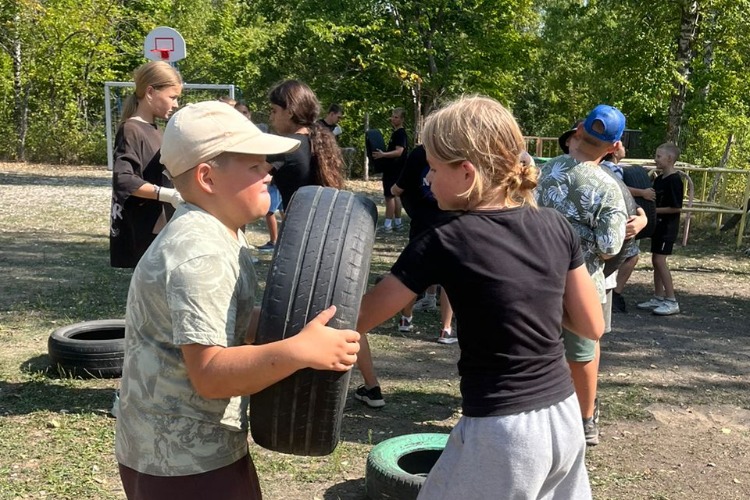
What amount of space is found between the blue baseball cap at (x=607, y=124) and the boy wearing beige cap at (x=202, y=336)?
97.5 inches

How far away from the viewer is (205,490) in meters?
2.02

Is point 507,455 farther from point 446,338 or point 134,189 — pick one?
point 446,338

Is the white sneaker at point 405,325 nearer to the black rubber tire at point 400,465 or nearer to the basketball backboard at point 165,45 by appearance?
the black rubber tire at point 400,465

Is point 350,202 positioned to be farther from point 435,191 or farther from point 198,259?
point 198,259

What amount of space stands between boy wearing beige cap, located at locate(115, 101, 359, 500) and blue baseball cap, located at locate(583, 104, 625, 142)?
248 cm

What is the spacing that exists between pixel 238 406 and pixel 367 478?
5.98 feet

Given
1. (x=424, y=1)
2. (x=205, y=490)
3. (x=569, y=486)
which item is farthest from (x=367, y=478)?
(x=424, y=1)

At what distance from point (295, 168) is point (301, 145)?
14 centimetres

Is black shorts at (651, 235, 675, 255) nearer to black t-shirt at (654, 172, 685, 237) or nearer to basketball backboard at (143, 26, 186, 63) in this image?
black t-shirt at (654, 172, 685, 237)

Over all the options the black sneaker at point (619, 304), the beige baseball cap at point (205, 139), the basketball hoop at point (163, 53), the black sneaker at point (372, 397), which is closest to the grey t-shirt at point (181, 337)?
the beige baseball cap at point (205, 139)

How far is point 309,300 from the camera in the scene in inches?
77.9

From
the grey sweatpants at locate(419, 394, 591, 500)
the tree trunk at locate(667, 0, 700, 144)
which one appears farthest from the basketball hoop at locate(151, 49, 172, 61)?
the grey sweatpants at locate(419, 394, 591, 500)

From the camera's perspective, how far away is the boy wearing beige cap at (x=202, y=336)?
1.84 m

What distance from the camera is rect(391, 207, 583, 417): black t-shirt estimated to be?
2.15 m
